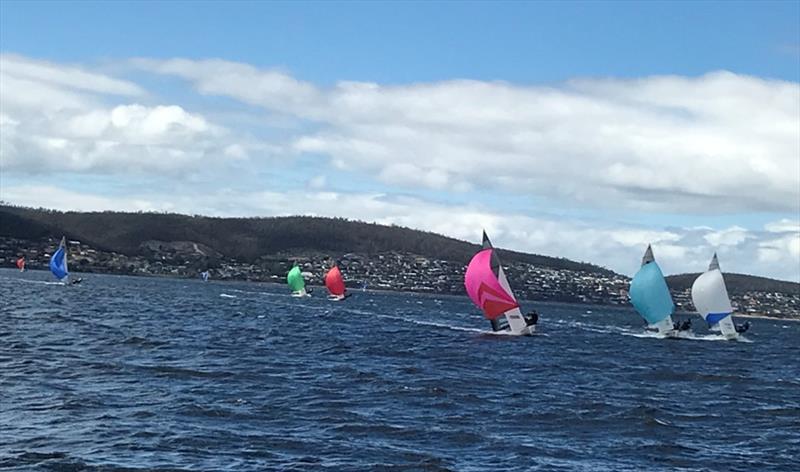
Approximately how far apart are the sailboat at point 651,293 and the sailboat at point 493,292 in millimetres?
13733

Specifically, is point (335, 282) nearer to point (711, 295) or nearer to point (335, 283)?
point (335, 283)

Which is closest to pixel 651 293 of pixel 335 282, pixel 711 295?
pixel 711 295

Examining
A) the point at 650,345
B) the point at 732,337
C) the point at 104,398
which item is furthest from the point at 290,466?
the point at 732,337

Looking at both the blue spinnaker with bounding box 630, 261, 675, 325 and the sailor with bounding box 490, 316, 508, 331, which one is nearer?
the sailor with bounding box 490, 316, 508, 331

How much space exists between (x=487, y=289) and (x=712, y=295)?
25.6 metres

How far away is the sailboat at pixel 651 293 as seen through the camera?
257 ft

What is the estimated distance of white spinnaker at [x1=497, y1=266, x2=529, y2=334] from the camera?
65812mm

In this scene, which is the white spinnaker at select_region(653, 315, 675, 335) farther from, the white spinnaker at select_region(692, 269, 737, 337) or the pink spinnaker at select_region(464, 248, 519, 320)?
the pink spinnaker at select_region(464, 248, 519, 320)

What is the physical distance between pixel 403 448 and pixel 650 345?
52.3 metres

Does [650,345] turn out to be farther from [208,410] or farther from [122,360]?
[208,410]

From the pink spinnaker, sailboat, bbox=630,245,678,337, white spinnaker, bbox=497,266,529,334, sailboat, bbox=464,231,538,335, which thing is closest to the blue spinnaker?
sailboat, bbox=630,245,678,337

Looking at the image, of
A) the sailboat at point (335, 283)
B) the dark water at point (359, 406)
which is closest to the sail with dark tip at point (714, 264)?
the dark water at point (359, 406)

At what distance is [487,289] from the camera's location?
65.0 m

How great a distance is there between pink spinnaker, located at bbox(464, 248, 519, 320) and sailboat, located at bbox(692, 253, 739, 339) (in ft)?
74.3
